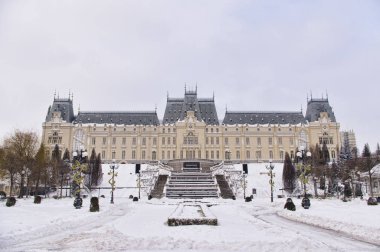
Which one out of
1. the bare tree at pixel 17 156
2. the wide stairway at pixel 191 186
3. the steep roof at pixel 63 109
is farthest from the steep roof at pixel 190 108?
the bare tree at pixel 17 156

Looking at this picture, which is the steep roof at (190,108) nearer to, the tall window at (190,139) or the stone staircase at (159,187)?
the tall window at (190,139)

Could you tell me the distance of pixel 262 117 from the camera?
90812 millimetres

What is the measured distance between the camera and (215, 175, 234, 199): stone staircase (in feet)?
147

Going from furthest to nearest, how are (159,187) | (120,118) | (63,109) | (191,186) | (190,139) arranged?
(120,118) → (63,109) → (190,139) → (191,186) → (159,187)

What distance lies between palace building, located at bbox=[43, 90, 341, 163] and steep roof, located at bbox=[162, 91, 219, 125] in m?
0.25

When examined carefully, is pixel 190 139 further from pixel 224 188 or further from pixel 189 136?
pixel 224 188

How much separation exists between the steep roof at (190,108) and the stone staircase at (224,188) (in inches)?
1322

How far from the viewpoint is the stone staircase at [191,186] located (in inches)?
1783

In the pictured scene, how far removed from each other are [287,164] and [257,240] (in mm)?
45630

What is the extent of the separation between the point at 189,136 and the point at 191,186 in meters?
34.8

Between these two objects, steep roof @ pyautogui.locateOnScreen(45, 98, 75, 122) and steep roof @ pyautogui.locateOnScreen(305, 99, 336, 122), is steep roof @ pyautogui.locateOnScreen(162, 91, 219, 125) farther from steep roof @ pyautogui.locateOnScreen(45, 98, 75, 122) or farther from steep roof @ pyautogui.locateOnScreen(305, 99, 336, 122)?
steep roof @ pyautogui.locateOnScreen(305, 99, 336, 122)

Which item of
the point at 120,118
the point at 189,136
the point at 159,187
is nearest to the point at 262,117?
the point at 189,136

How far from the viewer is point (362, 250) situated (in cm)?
1012

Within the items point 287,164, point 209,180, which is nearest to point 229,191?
point 209,180
